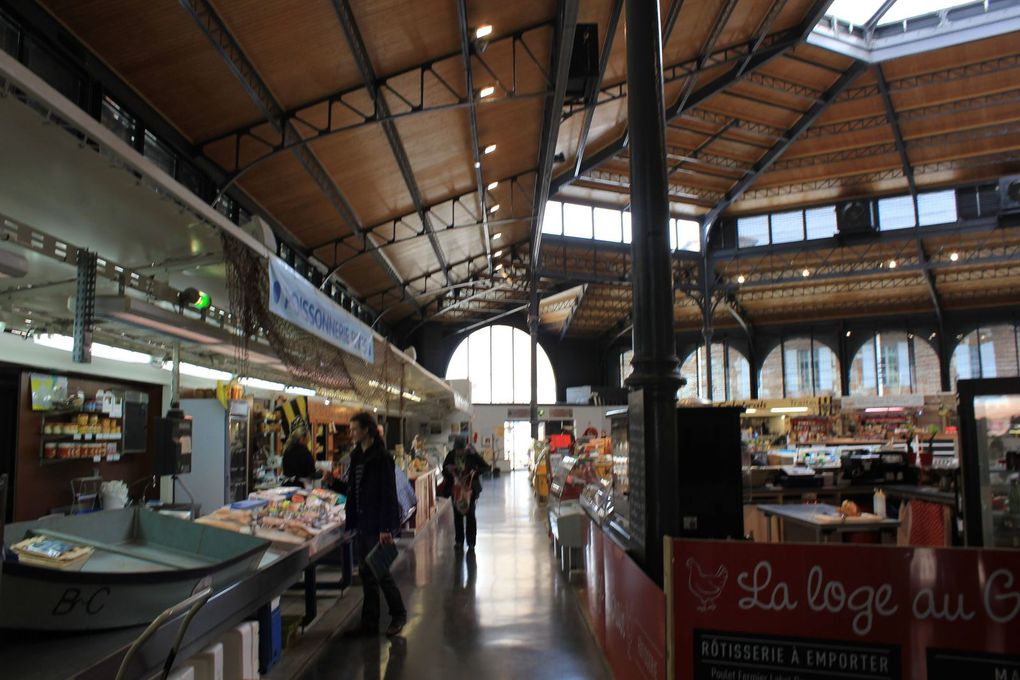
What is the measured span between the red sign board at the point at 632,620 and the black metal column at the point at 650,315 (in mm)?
176

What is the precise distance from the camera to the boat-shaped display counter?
2.33m

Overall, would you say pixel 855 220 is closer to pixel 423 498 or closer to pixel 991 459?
pixel 423 498

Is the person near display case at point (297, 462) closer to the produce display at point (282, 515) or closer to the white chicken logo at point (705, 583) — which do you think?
the produce display at point (282, 515)

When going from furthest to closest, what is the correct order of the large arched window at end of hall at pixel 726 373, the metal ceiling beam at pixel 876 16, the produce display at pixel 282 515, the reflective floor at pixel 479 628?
the large arched window at end of hall at pixel 726 373, the metal ceiling beam at pixel 876 16, the produce display at pixel 282 515, the reflective floor at pixel 479 628

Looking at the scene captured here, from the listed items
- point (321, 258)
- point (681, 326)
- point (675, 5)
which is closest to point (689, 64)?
point (675, 5)

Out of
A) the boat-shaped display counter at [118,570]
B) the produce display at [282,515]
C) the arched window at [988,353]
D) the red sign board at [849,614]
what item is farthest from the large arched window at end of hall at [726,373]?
the red sign board at [849,614]

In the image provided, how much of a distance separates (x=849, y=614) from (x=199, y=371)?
7.21m

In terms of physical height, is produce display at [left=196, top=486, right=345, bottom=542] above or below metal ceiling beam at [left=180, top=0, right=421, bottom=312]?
below

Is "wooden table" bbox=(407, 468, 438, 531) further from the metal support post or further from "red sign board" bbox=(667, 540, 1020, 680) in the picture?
"red sign board" bbox=(667, 540, 1020, 680)

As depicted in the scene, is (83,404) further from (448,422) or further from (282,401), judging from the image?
(448,422)

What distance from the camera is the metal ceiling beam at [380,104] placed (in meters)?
7.33

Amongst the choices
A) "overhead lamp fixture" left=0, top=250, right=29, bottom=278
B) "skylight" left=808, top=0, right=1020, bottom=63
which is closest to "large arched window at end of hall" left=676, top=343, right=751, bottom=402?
"skylight" left=808, top=0, right=1020, bottom=63

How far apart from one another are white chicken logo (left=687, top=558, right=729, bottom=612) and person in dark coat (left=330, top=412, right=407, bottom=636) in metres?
2.89

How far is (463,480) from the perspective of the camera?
8.74m
